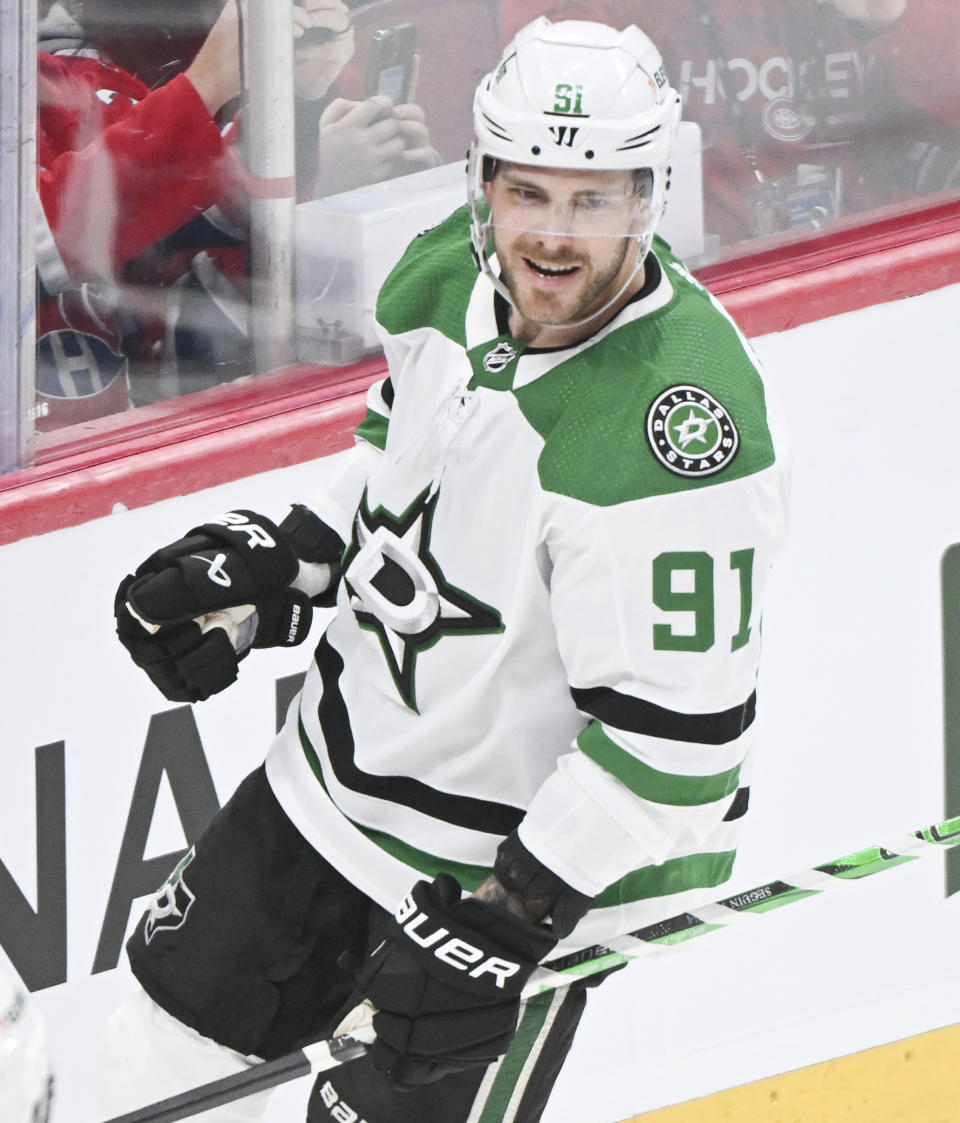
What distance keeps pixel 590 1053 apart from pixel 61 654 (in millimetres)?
823

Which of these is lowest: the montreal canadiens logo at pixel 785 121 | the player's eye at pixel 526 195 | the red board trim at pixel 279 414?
the red board trim at pixel 279 414

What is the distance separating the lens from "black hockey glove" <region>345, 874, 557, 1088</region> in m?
1.66

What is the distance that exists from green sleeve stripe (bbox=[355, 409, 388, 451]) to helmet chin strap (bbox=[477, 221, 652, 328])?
0.29m

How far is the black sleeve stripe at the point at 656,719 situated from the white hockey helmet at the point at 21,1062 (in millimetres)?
497

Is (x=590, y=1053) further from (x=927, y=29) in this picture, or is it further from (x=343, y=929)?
(x=927, y=29)

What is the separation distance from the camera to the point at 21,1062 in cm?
163

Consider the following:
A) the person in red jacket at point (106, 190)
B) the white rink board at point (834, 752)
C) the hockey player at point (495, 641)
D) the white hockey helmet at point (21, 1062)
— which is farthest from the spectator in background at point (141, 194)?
the white hockey helmet at point (21, 1062)

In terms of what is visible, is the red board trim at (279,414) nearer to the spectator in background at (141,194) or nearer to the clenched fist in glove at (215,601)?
the spectator in background at (141,194)

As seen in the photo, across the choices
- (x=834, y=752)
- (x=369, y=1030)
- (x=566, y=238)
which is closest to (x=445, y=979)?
(x=369, y=1030)

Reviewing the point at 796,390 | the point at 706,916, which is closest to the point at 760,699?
the point at 796,390

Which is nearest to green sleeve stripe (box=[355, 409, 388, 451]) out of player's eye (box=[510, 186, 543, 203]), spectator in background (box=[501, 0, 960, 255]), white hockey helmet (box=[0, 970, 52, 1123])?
player's eye (box=[510, 186, 543, 203])

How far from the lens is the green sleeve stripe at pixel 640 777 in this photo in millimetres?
1635

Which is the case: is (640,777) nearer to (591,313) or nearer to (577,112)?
(591,313)

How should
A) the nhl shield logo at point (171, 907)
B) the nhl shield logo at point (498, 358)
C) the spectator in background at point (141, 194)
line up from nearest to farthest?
the nhl shield logo at point (498, 358), the nhl shield logo at point (171, 907), the spectator in background at point (141, 194)
